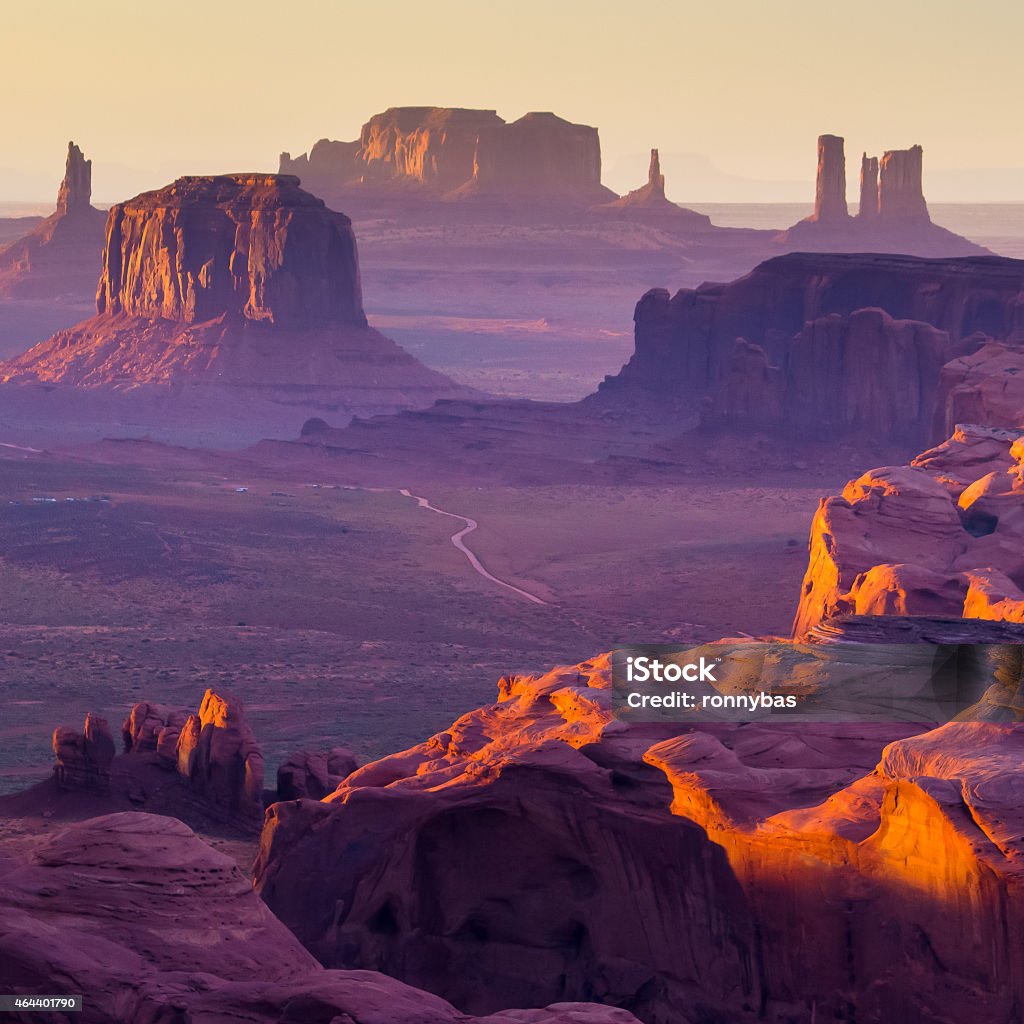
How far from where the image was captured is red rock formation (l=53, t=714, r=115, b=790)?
89.6 ft

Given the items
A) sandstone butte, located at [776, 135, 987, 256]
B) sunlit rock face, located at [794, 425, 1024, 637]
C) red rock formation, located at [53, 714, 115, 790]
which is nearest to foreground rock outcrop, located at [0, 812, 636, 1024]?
red rock formation, located at [53, 714, 115, 790]

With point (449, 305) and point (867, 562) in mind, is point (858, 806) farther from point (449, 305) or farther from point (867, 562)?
point (449, 305)

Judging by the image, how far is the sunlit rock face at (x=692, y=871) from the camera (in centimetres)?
1605

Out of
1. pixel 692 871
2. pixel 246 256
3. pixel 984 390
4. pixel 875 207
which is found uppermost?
pixel 875 207

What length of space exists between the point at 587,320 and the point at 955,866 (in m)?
160

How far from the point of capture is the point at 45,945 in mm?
13844

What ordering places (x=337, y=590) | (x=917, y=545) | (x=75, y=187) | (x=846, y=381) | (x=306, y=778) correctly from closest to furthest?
(x=306, y=778)
(x=917, y=545)
(x=337, y=590)
(x=846, y=381)
(x=75, y=187)

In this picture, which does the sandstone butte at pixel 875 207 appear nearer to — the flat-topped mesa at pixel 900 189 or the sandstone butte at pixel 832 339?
the flat-topped mesa at pixel 900 189

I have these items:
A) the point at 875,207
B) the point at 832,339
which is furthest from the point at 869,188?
the point at 832,339

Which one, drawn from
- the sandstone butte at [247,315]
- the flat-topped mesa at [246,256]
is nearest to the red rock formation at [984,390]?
the sandstone butte at [247,315]

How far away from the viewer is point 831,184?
18412 cm

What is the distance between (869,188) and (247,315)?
92.9 m

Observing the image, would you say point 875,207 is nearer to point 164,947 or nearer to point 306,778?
point 306,778

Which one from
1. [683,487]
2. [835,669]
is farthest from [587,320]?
[835,669]
